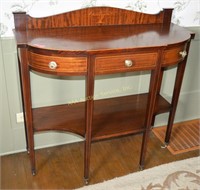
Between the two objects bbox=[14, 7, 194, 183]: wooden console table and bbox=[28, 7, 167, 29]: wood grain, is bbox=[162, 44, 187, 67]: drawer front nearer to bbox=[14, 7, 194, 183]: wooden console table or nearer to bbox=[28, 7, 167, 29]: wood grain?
bbox=[14, 7, 194, 183]: wooden console table

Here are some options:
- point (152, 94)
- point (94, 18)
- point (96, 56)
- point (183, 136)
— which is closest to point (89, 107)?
point (96, 56)

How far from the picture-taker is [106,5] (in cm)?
174

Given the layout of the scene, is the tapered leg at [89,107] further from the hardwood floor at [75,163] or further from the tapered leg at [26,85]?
the tapered leg at [26,85]

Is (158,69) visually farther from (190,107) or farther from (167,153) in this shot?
(190,107)

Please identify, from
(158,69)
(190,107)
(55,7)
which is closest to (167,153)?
(190,107)

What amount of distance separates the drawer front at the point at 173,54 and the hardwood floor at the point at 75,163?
2.65 feet


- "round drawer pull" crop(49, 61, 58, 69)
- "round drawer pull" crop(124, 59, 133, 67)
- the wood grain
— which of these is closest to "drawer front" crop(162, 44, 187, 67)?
"round drawer pull" crop(124, 59, 133, 67)

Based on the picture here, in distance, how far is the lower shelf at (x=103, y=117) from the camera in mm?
1715

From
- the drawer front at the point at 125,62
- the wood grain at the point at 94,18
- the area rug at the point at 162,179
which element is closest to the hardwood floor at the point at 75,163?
the area rug at the point at 162,179

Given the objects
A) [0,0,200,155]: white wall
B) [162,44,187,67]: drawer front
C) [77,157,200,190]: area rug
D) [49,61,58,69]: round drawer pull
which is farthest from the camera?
[77,157,200,190]: area rug

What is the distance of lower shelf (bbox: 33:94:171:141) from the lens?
67.5 inches

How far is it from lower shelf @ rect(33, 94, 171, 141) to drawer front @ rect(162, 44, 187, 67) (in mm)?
460

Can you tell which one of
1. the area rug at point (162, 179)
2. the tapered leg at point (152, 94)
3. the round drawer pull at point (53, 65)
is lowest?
the area rug at point (162, 179)

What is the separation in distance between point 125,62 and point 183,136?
1162mm
